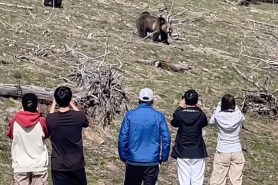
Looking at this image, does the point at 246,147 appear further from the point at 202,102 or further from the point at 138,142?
the point at 138,142

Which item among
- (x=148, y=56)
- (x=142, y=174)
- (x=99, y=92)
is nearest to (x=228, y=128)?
(x=142, y=174)

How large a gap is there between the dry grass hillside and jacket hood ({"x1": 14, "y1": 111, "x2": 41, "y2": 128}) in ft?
6.50

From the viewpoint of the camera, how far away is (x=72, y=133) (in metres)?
6.39

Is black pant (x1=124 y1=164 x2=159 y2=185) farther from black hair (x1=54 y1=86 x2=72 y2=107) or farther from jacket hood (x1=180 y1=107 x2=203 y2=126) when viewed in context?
black hair (x1=54 y1=86 x2=72 y2=107)

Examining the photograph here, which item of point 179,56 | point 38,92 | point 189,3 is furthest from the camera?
point 189,3

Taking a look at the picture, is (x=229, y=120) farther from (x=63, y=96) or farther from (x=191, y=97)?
(x=63, y=96)

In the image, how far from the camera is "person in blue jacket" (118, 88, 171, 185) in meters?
6.83

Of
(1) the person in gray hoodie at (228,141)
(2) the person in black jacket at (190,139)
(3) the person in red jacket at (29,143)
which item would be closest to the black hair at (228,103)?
(1) the person in gray hoodie at (228,141)

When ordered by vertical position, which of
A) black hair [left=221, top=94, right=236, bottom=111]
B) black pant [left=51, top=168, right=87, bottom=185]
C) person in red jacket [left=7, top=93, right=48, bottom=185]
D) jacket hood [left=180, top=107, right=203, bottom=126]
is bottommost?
black pant [left=51, top=168, right=87, bottom=185]

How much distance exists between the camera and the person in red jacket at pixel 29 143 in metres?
6.32

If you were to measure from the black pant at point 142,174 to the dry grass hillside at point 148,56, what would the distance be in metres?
1.78

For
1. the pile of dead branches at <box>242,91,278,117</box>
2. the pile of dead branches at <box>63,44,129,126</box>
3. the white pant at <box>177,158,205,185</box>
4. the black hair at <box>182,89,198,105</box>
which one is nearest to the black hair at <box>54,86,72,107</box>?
the black hair at <box>182,89,198,105</box>

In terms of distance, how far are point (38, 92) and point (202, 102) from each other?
161 inches

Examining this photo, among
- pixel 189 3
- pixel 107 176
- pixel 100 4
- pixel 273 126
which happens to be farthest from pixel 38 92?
pixel 189 3
